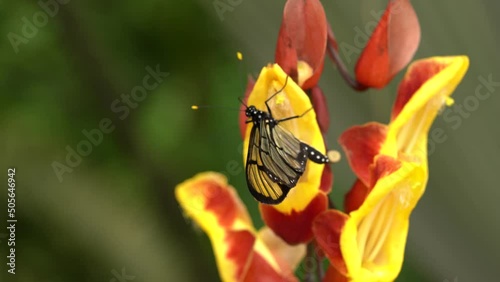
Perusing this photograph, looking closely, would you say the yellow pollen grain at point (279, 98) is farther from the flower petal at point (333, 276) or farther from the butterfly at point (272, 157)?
the flower petal at point (333, 276)

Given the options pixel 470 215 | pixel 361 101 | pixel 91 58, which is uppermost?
pixel 91 58

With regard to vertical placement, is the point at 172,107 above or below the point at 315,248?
above

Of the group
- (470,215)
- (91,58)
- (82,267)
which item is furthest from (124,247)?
(470,215)

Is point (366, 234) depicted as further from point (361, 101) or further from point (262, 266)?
point (361, 101)

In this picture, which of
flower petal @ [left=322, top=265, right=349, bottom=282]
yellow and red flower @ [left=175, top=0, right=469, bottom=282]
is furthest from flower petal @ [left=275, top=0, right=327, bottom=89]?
flower petal @ [left=322, top=265, right=349, bottom=282]

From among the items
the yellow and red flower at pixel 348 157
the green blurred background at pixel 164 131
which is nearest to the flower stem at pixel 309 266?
the yellow and red flower at pixel 348 157
